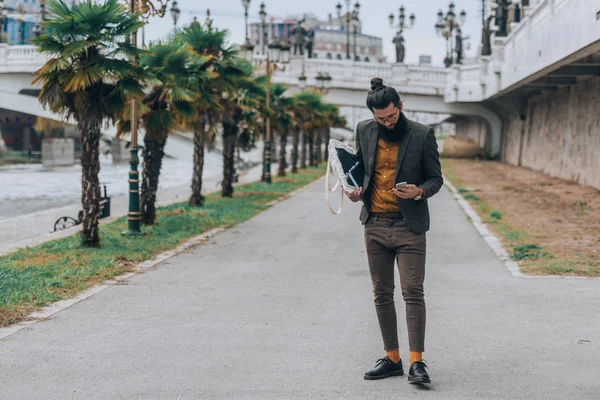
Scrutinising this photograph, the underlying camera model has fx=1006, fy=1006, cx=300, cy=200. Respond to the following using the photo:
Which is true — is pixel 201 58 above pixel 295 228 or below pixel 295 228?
above

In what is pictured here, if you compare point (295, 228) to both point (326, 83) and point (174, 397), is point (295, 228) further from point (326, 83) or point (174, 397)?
point (326, 83)

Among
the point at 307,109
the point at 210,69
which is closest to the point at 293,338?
the point at 210,69

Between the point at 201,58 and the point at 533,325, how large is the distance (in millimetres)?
13311

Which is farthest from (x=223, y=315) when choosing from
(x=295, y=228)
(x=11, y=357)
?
(x=295, y=228)

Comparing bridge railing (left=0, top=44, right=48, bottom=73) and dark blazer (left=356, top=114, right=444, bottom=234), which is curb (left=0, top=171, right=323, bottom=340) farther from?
bridge railing (left=0, top=44, right=48, bottom=73)

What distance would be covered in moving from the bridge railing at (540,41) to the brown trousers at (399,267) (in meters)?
12.6

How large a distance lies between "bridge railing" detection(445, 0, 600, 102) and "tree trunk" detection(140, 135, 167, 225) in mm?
8581

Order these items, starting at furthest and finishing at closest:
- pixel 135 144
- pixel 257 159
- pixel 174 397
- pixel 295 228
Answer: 1. pixel 257 159
2. pixel 295 228
3. pixel 135 144
4. pixel 174 397

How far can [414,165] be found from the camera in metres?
6.73

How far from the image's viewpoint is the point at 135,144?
17266 millimetres

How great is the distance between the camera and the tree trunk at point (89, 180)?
1546 cm

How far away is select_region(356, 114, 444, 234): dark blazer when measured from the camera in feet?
21.8

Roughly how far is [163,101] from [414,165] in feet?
43.5

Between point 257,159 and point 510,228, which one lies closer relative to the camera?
point 510,228
